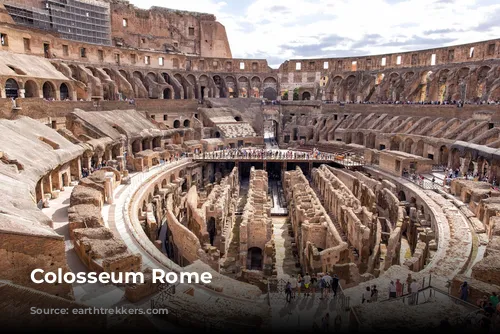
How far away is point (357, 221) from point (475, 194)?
7192 mm

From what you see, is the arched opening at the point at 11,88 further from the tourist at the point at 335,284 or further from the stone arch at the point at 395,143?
the stone arch at the point at 395,143

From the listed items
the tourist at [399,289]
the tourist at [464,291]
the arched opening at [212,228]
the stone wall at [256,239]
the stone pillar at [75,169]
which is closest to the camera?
the tourist at [464,291]

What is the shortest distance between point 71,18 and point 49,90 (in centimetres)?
1345

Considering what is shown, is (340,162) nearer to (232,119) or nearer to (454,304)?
(232,119)

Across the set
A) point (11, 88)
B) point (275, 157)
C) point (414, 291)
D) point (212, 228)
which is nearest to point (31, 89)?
point (11, 88)

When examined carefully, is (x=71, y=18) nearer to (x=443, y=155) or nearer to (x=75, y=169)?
(x=75, y=169)

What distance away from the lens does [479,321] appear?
9.05 m

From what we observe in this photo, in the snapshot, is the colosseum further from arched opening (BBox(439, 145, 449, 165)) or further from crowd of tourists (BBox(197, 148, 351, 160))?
crowd of tourists (BBox(197, 148, 351, 160))

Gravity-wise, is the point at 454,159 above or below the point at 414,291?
above

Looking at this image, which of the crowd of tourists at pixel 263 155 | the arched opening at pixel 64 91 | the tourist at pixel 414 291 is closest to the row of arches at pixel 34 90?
the arched opening at pixel 64 91

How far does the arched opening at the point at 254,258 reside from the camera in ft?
62.4

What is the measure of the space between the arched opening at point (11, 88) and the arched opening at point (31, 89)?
94 cm

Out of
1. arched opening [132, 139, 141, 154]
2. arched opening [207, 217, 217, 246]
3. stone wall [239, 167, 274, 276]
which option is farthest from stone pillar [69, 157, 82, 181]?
stone wall [239, 167, 274, 276]

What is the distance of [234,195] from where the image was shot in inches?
1140
